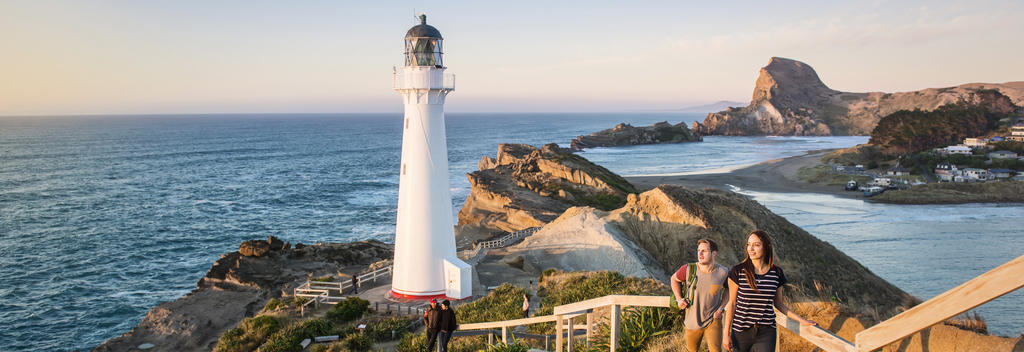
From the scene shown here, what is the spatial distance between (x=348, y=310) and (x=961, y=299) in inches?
658

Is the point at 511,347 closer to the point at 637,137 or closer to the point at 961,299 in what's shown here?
the point at 961,299

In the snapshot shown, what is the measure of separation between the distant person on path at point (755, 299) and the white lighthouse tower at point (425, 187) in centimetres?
1321

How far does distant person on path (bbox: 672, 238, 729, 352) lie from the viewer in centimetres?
624

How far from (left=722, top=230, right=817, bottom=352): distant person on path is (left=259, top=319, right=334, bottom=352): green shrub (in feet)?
40.1

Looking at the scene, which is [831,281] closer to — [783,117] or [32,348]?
[32,348]

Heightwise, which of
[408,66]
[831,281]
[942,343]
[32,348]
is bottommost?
[32,348]

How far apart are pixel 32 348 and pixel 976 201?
226 ft

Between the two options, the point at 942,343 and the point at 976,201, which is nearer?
the point at 942,343

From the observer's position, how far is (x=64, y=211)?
54.4 m

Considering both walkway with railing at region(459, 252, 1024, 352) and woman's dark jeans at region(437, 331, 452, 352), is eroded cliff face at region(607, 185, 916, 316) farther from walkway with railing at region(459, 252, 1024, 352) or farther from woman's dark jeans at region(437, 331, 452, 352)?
walkway with railing at region(459, 252, 1024, 352)

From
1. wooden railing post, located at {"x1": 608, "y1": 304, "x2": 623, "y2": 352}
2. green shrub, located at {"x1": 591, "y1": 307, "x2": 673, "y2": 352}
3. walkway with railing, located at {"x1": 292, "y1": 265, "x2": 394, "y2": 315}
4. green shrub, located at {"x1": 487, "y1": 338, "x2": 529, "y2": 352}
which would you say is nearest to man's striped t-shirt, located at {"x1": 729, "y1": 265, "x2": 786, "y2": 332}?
wooden railing post, located at {"x1": 608, "y1": 304, "x2": 623, "y2": 352}

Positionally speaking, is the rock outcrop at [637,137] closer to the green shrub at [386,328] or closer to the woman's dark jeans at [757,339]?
the green shrub at [386,328]

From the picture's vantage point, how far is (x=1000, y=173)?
215 ft

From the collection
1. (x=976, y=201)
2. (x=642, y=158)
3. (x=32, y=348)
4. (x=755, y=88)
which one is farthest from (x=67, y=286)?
(x=755, y=88)
